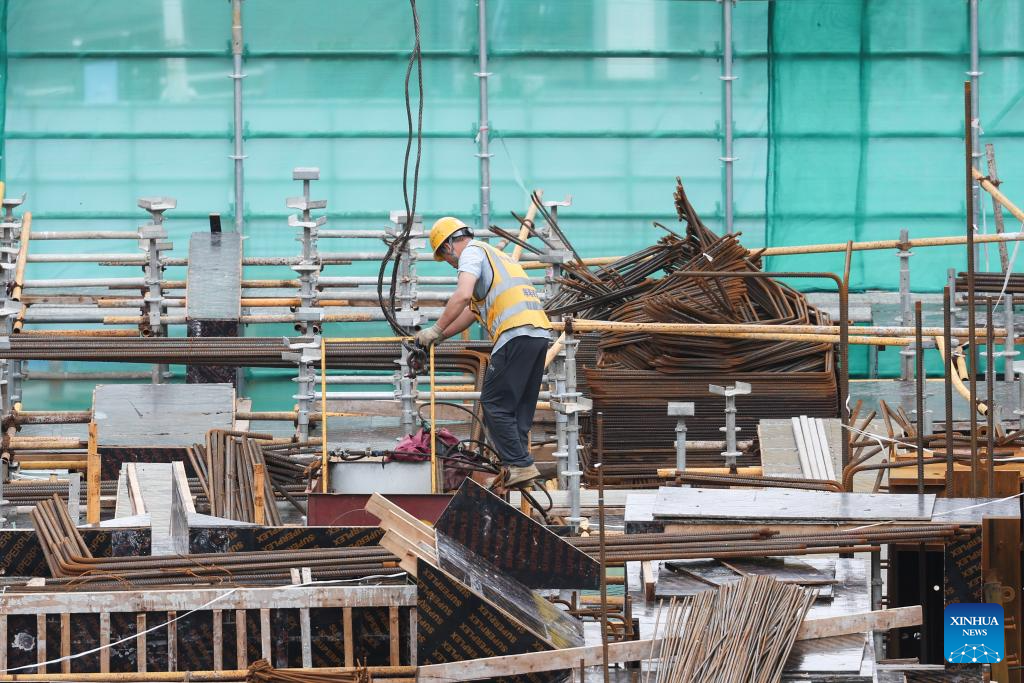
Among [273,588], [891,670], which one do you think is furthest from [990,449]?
[273,588]

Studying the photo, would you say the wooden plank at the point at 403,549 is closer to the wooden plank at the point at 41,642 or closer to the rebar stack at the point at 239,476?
the wooden plank at the point at 41,642

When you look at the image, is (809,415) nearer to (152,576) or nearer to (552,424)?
(552,424)

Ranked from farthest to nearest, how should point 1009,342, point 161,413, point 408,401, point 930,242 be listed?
point 930,242
point 1009,342
point 161,413
point 408,401

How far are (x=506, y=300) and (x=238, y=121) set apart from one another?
31.9ft

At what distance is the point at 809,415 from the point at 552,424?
2401mm

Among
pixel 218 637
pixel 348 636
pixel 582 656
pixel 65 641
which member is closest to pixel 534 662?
pixel 582 656

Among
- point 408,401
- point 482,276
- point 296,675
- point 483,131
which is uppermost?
point 483,131

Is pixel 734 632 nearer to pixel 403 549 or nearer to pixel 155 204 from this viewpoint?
pixel 403 549

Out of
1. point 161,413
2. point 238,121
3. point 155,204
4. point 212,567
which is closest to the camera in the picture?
point 212,567

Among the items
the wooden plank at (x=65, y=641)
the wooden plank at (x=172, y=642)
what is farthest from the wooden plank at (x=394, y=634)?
the wooden plank at (x=65, y=641)

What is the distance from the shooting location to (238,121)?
1939 centimetres

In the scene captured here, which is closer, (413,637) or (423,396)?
(413,637)

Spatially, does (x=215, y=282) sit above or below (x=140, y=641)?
above

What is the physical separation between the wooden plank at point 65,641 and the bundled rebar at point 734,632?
2.66 meters
